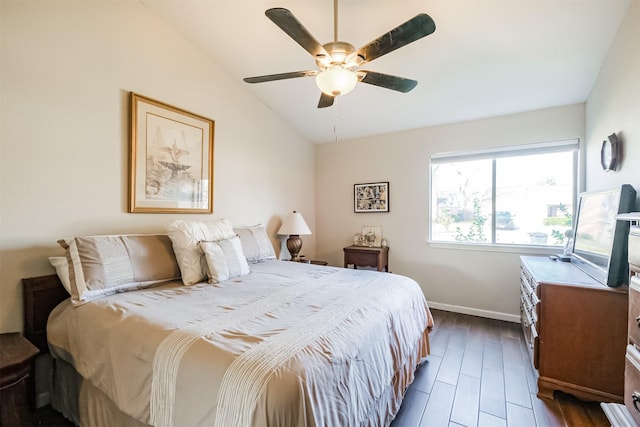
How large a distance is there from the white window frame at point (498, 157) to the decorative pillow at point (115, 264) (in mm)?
3118

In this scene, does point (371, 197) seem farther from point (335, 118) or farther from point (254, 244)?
point (254, 244)

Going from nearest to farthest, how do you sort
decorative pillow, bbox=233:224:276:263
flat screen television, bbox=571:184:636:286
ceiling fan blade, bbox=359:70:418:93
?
flat screen television, bbox=571:184:636:286, ceiling fan blade, bbox=359:70:418:93, decorative pillow, bbox=233:224:276:263

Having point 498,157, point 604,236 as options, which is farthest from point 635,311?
point 498,157

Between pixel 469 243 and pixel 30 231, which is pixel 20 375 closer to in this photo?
pixel 30 231

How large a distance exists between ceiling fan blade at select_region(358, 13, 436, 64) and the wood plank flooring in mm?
2226

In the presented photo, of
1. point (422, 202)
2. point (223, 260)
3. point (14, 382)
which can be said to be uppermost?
point (422, 202)

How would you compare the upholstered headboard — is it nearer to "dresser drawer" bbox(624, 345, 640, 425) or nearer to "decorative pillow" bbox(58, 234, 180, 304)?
"decorative pillow" bbox(58, 234, 180, 304)

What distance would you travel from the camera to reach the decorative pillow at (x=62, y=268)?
174 centimetres

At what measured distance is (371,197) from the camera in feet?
13.3

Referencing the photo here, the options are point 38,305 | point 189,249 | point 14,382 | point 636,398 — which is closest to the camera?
point 636,398

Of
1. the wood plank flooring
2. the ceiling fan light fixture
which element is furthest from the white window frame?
the ceiling fan light fixture

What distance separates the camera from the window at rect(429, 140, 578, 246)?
3.00 m

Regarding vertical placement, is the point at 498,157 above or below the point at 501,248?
above

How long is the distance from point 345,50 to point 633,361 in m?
1.90
